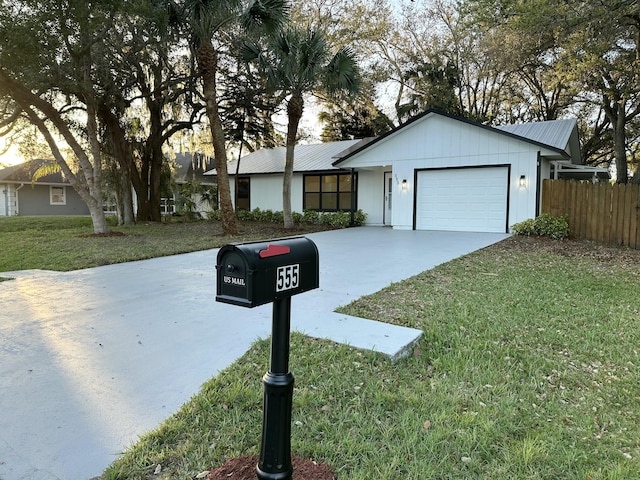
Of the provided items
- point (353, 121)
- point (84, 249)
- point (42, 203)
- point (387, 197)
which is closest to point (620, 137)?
point (387, 197)

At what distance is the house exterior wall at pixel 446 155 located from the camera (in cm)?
1239

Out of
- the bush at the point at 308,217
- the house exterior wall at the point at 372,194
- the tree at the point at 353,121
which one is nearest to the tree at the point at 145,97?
the bush at the point at 308,217

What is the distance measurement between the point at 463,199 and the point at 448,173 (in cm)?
98

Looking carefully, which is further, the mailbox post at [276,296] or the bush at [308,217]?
the bush at [308,217]

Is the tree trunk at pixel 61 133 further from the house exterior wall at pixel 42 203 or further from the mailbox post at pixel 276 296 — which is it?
the house exterior wall at pixel 42 203

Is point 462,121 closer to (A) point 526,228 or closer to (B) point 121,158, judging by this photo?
(A) point 526,228

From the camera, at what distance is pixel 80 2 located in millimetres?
8820

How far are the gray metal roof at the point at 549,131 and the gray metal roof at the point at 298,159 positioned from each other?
6.94m

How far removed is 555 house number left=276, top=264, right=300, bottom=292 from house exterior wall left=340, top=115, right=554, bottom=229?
12.2 metres

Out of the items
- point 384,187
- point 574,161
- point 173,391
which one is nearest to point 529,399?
point 173,391

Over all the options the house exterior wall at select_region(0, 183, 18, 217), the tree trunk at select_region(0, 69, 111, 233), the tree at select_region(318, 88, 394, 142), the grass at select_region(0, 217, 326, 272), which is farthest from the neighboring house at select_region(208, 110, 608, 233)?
the house exterior wall at select_region(0, 183, 18, 217)

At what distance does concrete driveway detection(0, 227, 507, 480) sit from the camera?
239cm

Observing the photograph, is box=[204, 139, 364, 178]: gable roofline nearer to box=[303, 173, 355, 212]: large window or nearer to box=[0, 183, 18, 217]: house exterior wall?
box=[303, 173, 355, 212]: large window

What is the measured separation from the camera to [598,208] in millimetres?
11078
